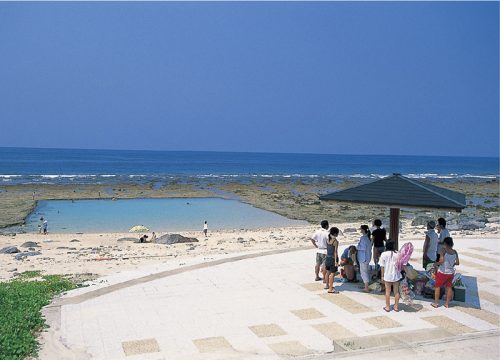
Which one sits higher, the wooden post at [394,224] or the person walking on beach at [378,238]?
the wooden post at [394,224]

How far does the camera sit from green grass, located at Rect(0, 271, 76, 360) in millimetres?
6336

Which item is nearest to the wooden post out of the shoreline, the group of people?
the group of people

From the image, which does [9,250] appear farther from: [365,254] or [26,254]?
[365,254]

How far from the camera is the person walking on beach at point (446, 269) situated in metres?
8.05

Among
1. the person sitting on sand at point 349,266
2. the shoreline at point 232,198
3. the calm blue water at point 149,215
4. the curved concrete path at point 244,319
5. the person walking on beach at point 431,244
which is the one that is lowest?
the calm blue water at point 149,215

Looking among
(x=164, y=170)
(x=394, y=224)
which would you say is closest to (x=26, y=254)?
(x=394, y=224)

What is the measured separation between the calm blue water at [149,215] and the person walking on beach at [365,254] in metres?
16.9

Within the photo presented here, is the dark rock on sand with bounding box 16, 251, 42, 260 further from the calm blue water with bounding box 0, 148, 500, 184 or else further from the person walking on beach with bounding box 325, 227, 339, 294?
the calm blue water with bounding box 0, 148, 500, 184

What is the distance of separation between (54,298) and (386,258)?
614cm

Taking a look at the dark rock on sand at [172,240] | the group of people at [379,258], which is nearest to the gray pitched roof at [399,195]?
the group of people at [379,258]

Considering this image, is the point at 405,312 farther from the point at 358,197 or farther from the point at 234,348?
the point at 234,348

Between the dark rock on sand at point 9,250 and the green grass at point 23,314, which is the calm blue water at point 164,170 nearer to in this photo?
the dark rock on sand at point 9,250

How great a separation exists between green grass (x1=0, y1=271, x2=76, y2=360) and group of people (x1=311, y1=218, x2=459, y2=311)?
16.6 ft

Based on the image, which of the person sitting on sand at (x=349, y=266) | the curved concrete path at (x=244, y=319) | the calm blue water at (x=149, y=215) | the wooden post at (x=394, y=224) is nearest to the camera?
the curved concrete path at (x=244, y=319)
